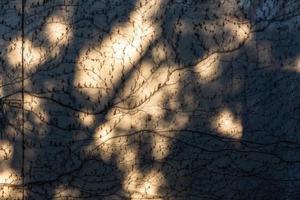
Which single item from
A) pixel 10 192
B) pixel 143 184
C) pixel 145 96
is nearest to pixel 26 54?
pixel 145 96

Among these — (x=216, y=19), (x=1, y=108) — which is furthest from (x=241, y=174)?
(x=1, y=108)

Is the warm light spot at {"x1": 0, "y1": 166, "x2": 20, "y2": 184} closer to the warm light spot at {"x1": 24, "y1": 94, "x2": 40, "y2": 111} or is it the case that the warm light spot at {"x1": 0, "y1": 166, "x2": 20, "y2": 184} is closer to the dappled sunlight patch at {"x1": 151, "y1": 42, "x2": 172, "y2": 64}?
the warm light spot at {"x1": 24, "y1": 94, "x2": 40, "y2": 111}

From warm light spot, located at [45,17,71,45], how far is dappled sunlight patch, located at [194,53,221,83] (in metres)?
0.68

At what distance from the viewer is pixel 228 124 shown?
2564 mm

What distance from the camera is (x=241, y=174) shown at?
2643 mm

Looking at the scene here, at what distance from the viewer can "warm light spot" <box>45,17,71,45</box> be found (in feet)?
7.72

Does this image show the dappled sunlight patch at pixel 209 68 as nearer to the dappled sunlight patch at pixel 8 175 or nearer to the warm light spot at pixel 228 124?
the warm light spot at pixel 228 124

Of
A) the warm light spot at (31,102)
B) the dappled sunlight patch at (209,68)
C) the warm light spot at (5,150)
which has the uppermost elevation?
the dappled sunlight patch at (209,68)

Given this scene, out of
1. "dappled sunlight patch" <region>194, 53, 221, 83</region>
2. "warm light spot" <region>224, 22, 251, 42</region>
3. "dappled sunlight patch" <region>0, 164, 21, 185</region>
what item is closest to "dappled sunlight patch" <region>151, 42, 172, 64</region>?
"dappled sunlight patch" <region>194, 53, 221, 83</region>

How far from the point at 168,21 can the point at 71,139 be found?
31.1 inches

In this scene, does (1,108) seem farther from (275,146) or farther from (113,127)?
(275,146)

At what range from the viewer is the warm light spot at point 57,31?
7.72ft

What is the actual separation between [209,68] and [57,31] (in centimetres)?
80

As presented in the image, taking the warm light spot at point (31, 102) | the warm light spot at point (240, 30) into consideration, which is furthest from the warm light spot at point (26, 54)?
the warm light spot at point (240, 30)
